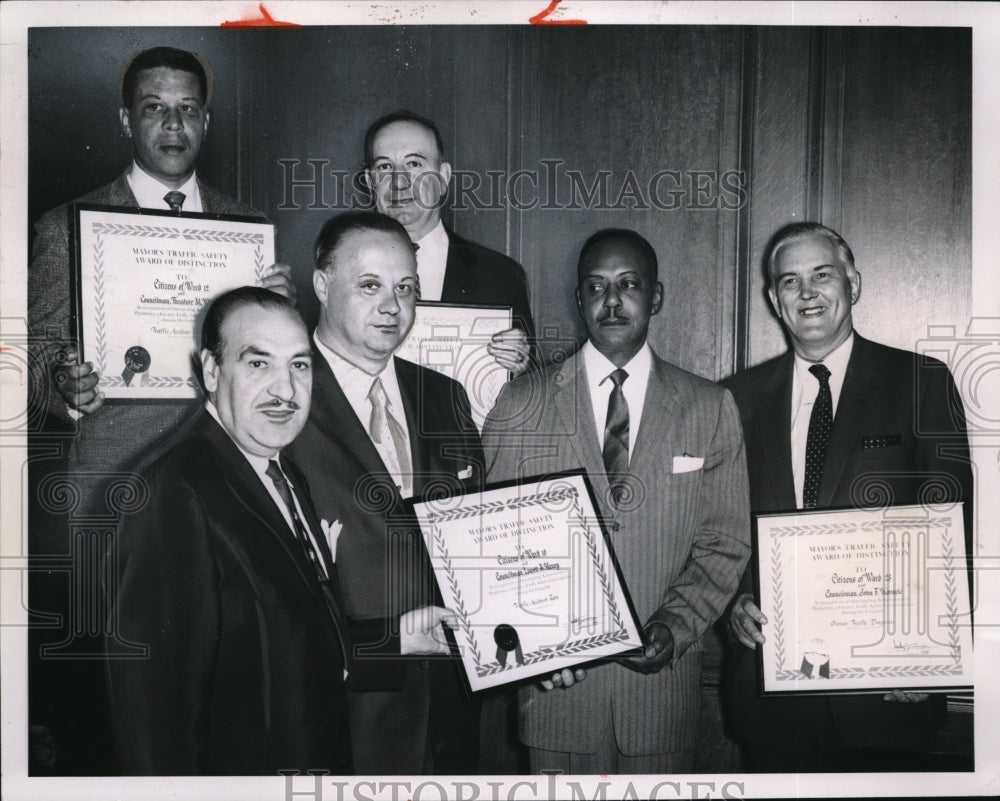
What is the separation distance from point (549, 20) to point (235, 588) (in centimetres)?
150

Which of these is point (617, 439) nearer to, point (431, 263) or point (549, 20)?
point (431, 263)

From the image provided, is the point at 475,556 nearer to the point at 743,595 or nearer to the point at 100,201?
the point at 743,595

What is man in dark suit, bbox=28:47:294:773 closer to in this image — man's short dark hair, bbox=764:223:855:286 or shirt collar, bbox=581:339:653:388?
A: shirt collar, bbox=581:339:653:388

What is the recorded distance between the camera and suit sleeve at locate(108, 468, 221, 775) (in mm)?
1865

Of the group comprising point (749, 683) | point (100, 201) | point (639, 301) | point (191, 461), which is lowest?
point (749, 683)

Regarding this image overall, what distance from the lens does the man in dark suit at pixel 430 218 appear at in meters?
1.95

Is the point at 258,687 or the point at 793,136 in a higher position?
the point at 793,136

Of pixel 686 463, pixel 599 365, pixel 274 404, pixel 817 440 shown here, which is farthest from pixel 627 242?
pixel 274 404

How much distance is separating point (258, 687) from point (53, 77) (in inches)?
59.3

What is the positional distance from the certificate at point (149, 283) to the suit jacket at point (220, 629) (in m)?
0.19

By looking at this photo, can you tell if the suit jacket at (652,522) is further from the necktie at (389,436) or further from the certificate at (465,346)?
the necktie at (389,436)

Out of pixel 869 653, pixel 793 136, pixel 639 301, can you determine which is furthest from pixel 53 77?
pixel 869 653

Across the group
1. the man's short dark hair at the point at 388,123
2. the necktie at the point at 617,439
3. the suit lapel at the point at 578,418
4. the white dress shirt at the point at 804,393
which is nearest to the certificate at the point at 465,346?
the suit lapel at the point at 578,418

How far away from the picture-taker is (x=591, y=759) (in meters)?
1.95
